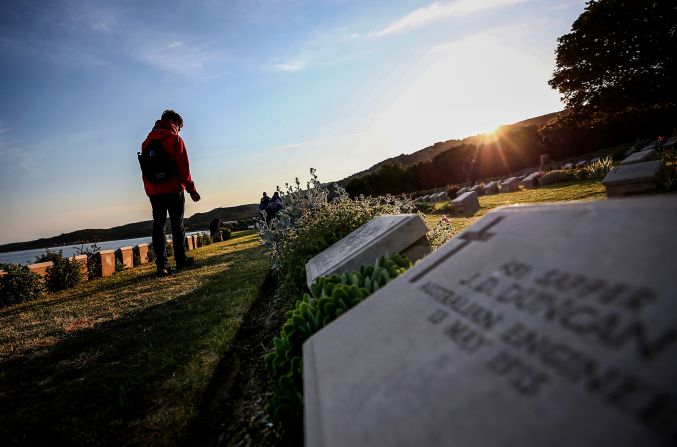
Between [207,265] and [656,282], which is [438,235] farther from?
[207,265]

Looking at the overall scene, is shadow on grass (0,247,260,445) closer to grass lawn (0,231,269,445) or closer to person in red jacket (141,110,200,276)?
grass lawn (0,231,269,445)

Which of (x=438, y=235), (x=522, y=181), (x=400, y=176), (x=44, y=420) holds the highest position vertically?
(x=400, y=176)

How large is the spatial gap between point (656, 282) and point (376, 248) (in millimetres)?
1900

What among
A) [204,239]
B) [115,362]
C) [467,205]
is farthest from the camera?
[204,239]

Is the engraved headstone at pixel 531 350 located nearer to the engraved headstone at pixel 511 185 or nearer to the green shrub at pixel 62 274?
the green shrub at pixel 62 274

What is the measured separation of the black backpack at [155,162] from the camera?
20.0 ft

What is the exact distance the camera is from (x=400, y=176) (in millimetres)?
34250

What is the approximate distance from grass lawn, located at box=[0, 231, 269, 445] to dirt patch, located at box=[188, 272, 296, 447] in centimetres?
8

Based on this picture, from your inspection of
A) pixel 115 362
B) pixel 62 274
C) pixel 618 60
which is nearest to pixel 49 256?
pixel 62 274

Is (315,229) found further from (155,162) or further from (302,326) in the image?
(155,162)

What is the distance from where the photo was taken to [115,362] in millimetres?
2934

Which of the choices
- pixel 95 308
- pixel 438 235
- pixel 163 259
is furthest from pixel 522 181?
pixel 95 308

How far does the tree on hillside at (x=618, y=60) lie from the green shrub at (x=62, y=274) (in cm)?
2281

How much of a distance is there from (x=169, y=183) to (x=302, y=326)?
17.4 ft
